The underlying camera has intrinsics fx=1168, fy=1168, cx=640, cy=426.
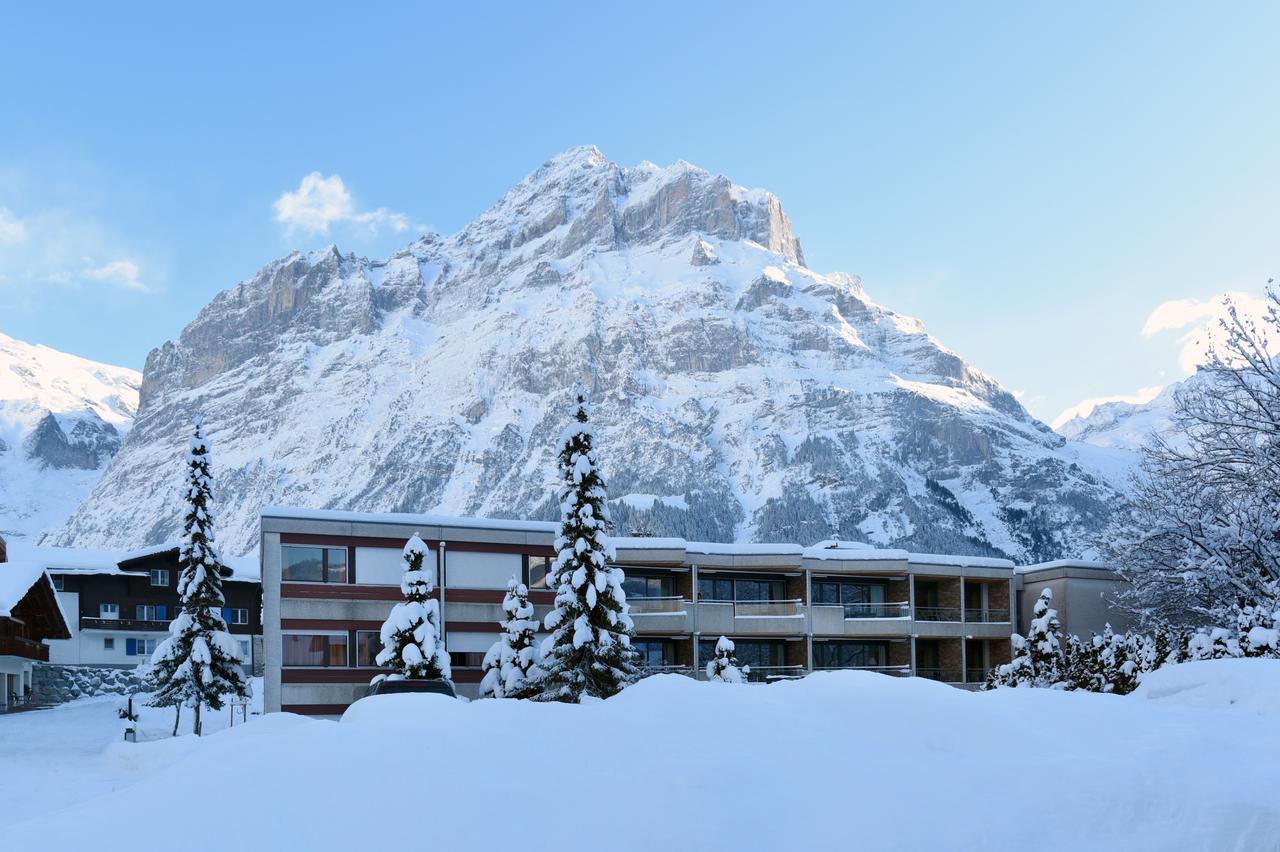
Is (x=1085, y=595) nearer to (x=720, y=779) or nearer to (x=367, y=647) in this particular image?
(x=367, y=647)

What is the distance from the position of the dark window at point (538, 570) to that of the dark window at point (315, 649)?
23.8 feet

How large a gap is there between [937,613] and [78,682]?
171ft

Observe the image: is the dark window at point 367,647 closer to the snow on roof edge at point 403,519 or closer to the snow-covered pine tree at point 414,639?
the snow on roof edge at point 403,519

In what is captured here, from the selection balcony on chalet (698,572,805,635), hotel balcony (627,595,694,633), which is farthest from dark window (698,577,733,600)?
hotel balcony (627,595,694,633)

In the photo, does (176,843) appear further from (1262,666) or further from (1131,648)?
(1131,648)

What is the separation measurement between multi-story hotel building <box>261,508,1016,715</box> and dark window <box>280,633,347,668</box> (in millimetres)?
36

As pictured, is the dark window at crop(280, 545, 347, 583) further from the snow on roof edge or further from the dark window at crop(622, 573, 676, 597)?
the dark window at crop(622, 573, 676, 597)

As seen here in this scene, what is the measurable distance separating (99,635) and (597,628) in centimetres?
5166

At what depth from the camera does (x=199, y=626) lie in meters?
44.8

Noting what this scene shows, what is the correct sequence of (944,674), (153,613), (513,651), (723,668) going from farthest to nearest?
1. (153,613)
2. (944,674)
3. (723,668)
4. (513,651)

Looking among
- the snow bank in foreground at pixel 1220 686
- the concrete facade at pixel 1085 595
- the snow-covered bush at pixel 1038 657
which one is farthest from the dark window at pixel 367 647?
the snow bank in foreground at pixel 1220 686

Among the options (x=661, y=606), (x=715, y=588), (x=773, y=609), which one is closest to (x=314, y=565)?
(x=661, y=606)

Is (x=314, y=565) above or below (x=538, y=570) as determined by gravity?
above

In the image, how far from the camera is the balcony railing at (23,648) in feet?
178
